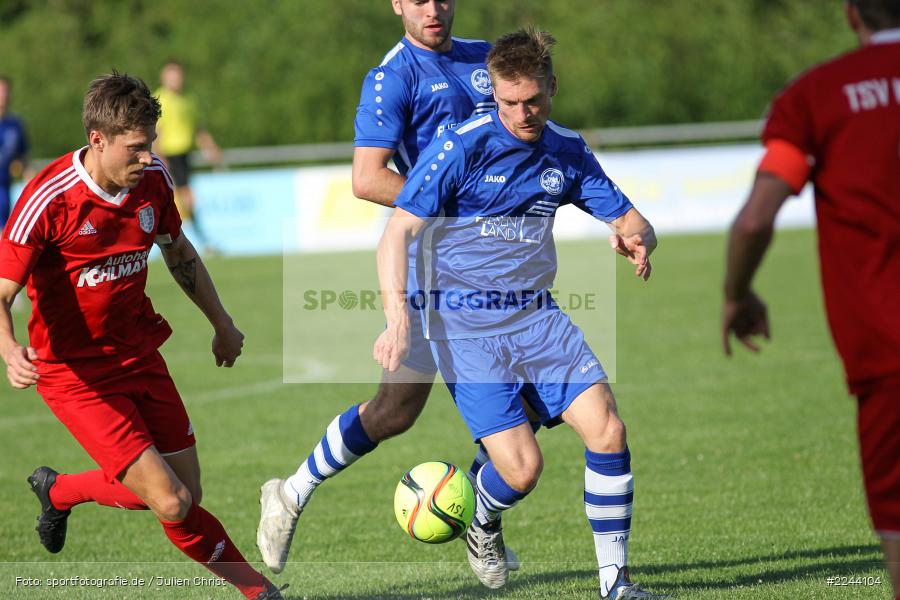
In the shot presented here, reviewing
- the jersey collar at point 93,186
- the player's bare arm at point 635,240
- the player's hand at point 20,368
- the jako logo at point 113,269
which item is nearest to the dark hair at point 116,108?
the jersey collar at point 93,186

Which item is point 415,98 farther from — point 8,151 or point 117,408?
point 8,151

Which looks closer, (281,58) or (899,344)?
(899,344)

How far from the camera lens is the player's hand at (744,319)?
10.9 ft

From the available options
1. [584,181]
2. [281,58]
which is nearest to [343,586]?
[584,181]

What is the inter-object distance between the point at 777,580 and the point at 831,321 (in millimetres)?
1981

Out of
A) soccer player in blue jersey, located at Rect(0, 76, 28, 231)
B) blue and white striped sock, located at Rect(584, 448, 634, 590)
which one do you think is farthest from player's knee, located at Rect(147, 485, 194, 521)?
soccer player in blue jersey, located at Rect(0, 76, 28, 231)

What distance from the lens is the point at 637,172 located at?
20.0 meters

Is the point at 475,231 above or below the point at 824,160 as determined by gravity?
below

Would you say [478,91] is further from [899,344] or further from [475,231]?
[899,344]

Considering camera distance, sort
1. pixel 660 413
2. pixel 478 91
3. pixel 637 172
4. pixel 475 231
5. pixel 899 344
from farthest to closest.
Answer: pixel 637 172 < pixel 660 413 < pixel 478 91 < pixel 475 231 < pixel 899 344

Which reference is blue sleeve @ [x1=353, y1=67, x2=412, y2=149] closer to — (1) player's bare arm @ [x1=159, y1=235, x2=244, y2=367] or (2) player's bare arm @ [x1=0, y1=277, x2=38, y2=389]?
(1) player's bare arm @ [x1=159, y1=235, x2=244, y2=367]

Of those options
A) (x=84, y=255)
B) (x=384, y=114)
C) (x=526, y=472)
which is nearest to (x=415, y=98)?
(x=384, y=114)

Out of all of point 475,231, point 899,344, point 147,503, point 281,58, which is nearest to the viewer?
point 899,344

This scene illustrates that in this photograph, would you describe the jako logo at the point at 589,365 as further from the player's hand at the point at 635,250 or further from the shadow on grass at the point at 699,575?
the shadow on grass at the point at 699,575
